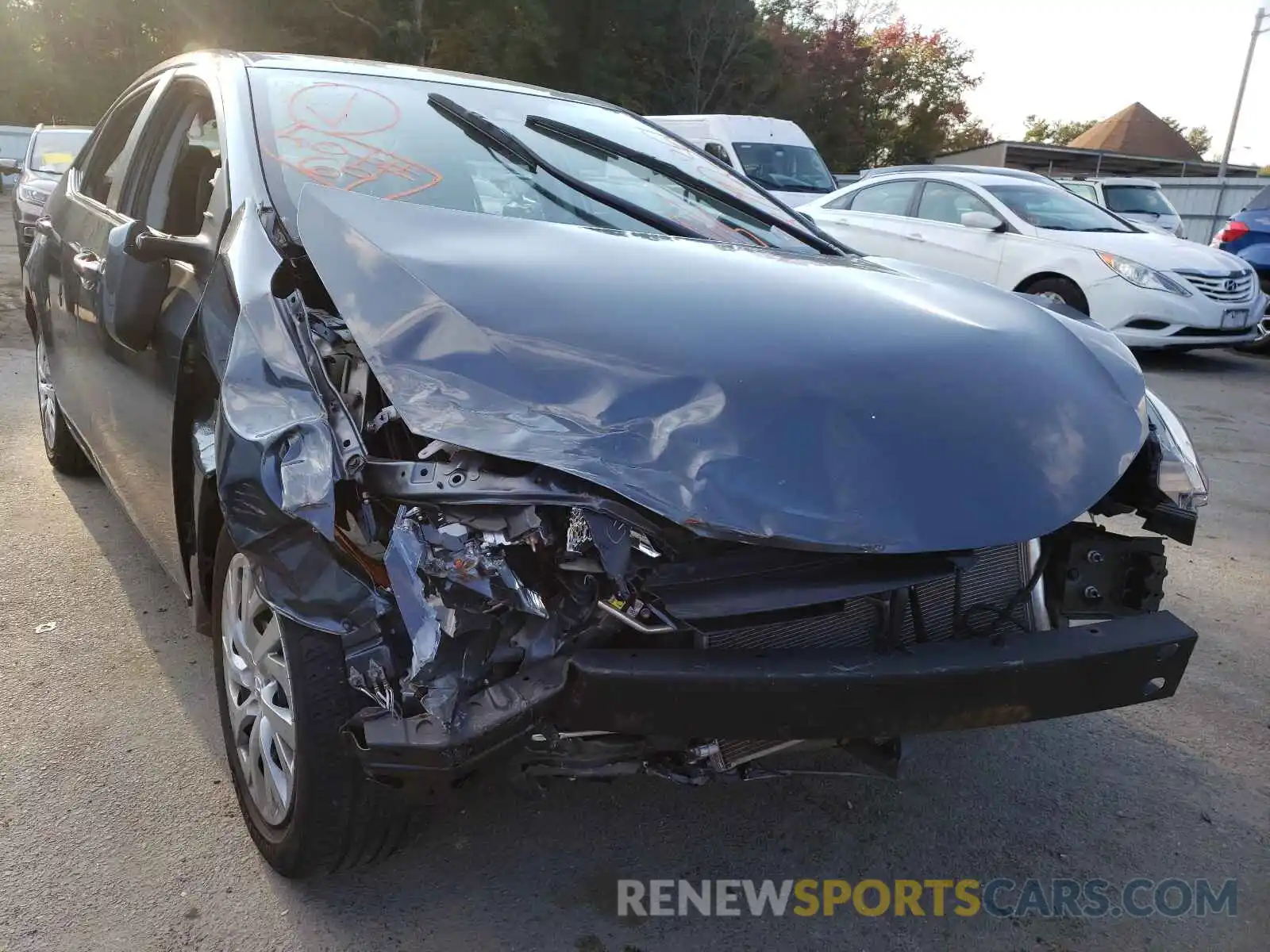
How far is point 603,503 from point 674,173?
187 cm

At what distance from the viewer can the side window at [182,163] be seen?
2.90 metres

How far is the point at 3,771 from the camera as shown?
257 cm

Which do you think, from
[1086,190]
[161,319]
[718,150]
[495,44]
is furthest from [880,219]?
[495,44]

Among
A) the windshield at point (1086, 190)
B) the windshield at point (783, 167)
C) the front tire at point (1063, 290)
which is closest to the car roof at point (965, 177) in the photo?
the front tire at point (1063, 290)

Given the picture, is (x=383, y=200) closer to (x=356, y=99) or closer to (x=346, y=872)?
(x=356, y=99)

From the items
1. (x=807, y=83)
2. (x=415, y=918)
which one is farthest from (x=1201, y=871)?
(x=807, y=83)

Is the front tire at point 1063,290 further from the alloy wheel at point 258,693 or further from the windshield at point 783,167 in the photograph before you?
the alloy wheel at point 258,693

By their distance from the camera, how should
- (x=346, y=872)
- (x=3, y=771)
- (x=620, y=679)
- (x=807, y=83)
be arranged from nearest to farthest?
(x=620, y=679)
(x=346, y=872)
(x=3, y=771)
(x=807, y=83)

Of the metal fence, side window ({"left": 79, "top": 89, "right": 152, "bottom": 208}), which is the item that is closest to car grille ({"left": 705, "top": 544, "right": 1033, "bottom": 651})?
side window ({"left": 79, "top": 89, "right": 152, "bottom": 208})

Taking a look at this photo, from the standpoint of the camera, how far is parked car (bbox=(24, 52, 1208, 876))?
1.79 metres

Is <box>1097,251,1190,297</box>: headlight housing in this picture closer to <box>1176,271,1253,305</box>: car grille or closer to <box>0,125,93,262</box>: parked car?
<box>1176,271,1253,305</box>: car grille

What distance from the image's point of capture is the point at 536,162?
297cm

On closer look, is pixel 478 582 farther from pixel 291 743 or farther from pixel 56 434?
pixel 56 434

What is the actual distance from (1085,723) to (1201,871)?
0.70 m
